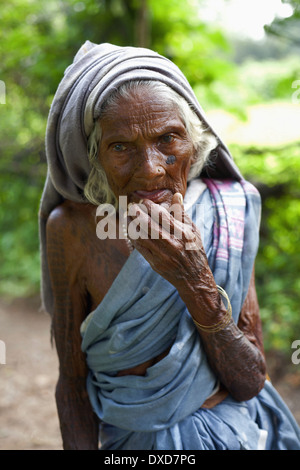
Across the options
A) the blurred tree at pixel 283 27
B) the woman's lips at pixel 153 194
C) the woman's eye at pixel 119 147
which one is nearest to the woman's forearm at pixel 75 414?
the woman's lips at pixel 153 194

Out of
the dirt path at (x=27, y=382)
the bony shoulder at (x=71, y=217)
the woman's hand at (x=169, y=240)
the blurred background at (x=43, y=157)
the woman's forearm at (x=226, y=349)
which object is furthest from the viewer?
the blurred background at (x=43, y=157)

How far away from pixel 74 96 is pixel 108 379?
108cm

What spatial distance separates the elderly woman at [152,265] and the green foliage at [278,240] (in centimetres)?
281

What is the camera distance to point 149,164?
1449mm

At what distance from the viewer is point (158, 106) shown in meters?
1.48

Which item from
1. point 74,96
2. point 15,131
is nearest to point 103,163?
point 74,96

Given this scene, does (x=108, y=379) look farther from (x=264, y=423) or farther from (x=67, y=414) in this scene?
(x=264, y=423)

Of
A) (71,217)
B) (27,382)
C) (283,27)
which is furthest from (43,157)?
(71,217)

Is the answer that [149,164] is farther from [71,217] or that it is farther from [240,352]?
[240,352]

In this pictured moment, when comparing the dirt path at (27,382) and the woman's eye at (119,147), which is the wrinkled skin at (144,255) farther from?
the dirt path at (27,382)

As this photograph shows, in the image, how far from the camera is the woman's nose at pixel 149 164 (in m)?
1.44

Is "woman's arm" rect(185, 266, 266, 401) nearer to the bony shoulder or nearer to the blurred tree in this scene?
the bony shoulder

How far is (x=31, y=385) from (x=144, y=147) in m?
4.09

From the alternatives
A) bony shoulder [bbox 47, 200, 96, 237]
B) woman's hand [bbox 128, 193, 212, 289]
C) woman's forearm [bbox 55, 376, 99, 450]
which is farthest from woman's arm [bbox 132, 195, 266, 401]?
woman's forearm [bbox 55, 376, 99, 450]
